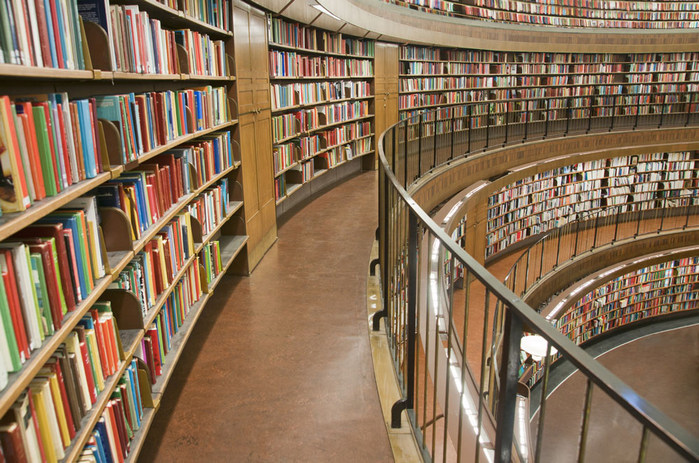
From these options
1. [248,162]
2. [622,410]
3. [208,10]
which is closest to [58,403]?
[208,10]

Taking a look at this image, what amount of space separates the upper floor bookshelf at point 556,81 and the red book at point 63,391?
27.0 ft

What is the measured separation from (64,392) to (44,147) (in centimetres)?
67

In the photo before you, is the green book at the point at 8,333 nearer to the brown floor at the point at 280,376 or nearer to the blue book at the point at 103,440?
the blue book at the point at 103,440

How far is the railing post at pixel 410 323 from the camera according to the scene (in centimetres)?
190

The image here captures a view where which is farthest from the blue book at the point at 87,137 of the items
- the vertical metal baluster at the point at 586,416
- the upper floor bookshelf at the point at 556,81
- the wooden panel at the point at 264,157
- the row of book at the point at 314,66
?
the upper floor bookshelf at the point at 556,81

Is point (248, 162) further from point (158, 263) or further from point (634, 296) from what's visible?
point (634, 296)

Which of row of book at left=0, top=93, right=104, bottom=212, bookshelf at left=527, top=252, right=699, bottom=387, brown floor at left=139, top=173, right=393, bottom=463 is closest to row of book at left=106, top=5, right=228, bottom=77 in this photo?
row of book at left=0, top=93, right=104, bottom=212

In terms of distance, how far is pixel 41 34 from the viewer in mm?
1359

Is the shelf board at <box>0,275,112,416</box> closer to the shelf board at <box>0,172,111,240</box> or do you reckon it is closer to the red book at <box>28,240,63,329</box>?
the red book at <box>28,240,63,329</box>

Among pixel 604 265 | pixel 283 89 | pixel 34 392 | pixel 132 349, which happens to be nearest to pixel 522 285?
pixel 604 265

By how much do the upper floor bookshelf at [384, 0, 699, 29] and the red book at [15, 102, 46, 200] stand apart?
8682 millimetres

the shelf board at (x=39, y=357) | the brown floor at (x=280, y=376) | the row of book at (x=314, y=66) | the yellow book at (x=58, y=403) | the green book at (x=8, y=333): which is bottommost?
the brown floor at (x=280, y=376)

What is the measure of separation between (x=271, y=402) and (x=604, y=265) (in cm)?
771

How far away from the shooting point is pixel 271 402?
2322 mm
